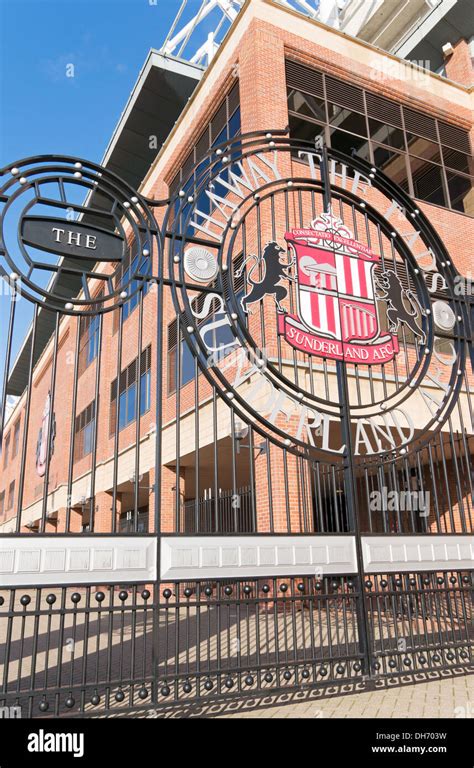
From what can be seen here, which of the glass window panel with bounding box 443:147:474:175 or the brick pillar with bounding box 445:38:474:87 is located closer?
the glass window panel with bounding box 443:147:474:175

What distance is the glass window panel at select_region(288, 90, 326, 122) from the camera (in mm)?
13984

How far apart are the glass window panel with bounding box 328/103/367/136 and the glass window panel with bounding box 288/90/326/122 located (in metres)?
0.67

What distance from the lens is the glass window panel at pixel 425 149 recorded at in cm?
1680

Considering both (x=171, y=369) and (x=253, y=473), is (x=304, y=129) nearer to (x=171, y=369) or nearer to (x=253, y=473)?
(x=171, y=369)

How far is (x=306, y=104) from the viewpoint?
14289mm

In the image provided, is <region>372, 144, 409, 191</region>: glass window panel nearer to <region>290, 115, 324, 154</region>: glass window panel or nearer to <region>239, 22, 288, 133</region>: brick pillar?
<region>290, 115, 324, 154</region>: glass window panel

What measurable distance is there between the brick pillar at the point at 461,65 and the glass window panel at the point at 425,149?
8.71 feet

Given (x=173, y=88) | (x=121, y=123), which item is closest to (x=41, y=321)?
(x=121, y=123)

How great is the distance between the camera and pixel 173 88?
18875 millimetres

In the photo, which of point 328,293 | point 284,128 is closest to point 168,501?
point 284,128

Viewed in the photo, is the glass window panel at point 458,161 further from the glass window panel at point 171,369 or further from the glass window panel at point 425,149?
the glass window panel at point 171,369

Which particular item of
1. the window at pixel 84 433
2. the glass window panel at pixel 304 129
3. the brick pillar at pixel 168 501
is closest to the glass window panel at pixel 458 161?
the glass window panel at pixel 304 129

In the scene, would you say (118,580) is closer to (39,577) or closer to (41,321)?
(39,577)

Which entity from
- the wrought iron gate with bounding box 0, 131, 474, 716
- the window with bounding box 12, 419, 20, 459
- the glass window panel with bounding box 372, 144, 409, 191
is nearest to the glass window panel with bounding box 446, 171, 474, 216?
the glass window panel with bounding box 372, 144, 409, 191
